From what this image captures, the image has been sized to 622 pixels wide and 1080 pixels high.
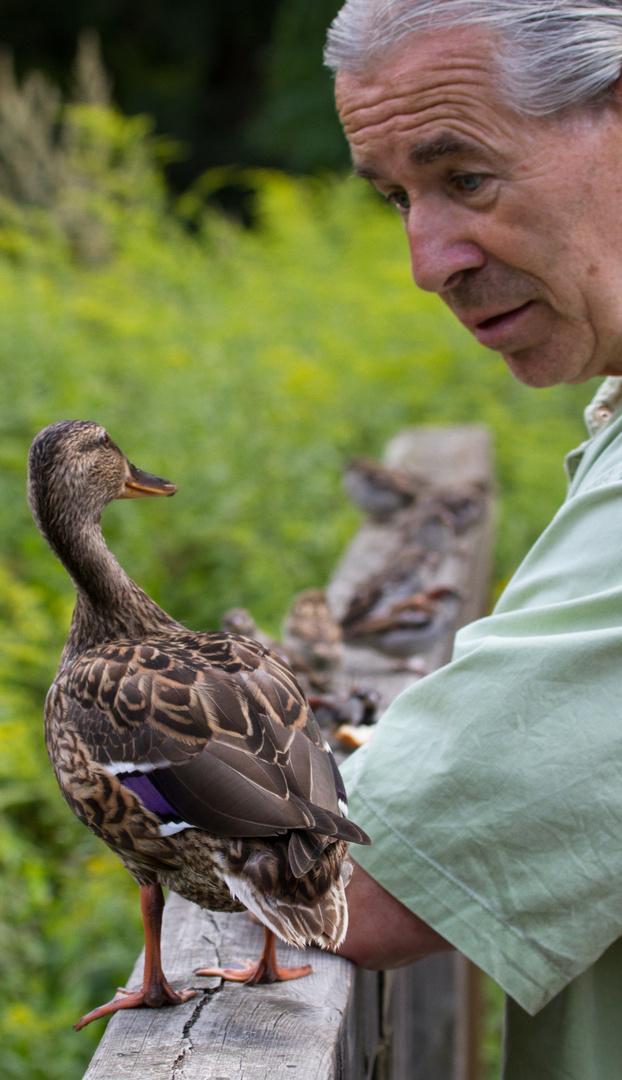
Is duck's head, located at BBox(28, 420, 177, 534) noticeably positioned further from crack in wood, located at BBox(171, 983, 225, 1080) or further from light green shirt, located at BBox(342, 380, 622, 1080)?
crack in wood, located at BBox(171, 983, 225, 1080)

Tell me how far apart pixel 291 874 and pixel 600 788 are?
441mm

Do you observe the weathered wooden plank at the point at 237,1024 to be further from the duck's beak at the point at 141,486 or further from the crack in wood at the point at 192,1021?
the duck's beak at the point at 141,486

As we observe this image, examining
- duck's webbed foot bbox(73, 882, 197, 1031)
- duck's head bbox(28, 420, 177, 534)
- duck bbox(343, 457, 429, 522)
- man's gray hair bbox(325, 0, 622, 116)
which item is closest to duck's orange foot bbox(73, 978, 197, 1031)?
duck's webbed foot bbox(73, 882, 197, 1031)

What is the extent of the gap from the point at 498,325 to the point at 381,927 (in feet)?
3.52

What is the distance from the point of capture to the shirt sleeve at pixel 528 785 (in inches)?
57.3

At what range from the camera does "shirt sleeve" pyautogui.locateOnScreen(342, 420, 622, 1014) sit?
4.77ft

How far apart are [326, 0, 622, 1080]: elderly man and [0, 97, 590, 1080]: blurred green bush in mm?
1866

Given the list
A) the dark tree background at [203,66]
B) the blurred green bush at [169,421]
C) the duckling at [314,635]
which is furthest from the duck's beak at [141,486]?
the dark tree background at [203,66]

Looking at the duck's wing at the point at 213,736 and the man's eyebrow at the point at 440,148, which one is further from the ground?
the man's eyebrow at the point at 440,148

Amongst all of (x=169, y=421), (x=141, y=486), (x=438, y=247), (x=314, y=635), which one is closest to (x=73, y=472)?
(x=141, y=486)

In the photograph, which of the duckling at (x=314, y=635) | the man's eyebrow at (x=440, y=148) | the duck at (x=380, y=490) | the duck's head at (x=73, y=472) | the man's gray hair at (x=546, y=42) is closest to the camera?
the man's gray hair at (x=546, y=42)

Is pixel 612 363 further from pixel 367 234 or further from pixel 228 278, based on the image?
pixel 367 234

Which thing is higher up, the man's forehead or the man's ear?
the man's forehead

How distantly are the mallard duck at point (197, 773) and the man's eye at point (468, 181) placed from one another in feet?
2.51
